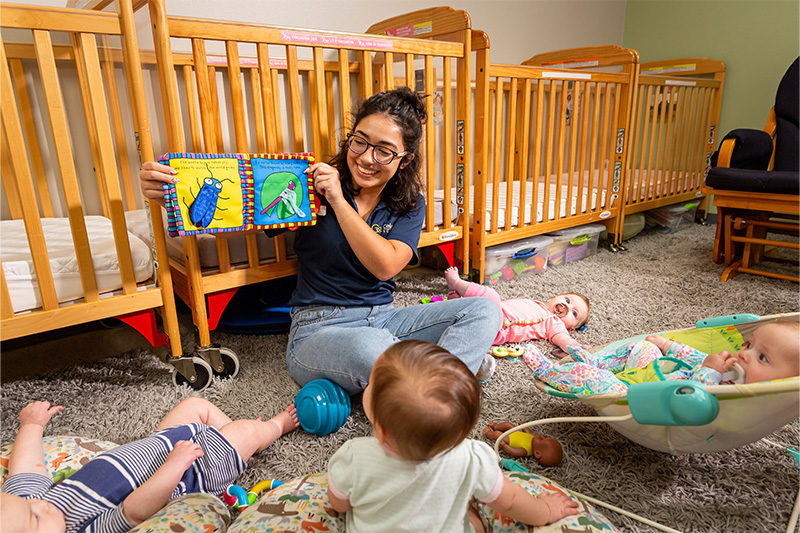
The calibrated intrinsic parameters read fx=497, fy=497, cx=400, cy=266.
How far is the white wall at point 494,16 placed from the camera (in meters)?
2.11

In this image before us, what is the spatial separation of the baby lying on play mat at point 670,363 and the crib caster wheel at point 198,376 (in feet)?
3.00

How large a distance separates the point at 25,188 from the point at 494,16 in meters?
2.68

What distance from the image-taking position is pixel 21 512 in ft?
2.39

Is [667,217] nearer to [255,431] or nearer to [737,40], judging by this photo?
[737,40]

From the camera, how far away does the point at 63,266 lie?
1245mm

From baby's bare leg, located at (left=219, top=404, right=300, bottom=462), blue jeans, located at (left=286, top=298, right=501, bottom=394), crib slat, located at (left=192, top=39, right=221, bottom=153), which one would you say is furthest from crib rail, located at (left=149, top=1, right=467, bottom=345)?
baby's bare leg, located at (left=219, top=404, right=300, bottom=462)

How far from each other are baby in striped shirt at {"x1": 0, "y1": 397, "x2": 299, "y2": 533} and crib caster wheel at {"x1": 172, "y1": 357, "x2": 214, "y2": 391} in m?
0.31

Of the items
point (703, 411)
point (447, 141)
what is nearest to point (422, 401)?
point (703, 411)

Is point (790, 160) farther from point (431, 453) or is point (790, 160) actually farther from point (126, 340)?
point (126, 340)

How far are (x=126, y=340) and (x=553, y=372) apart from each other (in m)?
1.47

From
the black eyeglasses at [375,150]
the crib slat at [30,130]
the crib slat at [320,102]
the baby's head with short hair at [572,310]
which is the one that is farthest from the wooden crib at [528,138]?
the crib slat at [30,130]

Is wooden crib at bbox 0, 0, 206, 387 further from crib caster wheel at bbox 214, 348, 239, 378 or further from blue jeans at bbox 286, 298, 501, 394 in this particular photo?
blue jeans at bbox 286, 298, 501, 394

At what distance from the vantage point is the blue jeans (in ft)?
4.03

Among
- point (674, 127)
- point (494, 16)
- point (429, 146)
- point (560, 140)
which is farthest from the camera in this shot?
point (674, 127)
